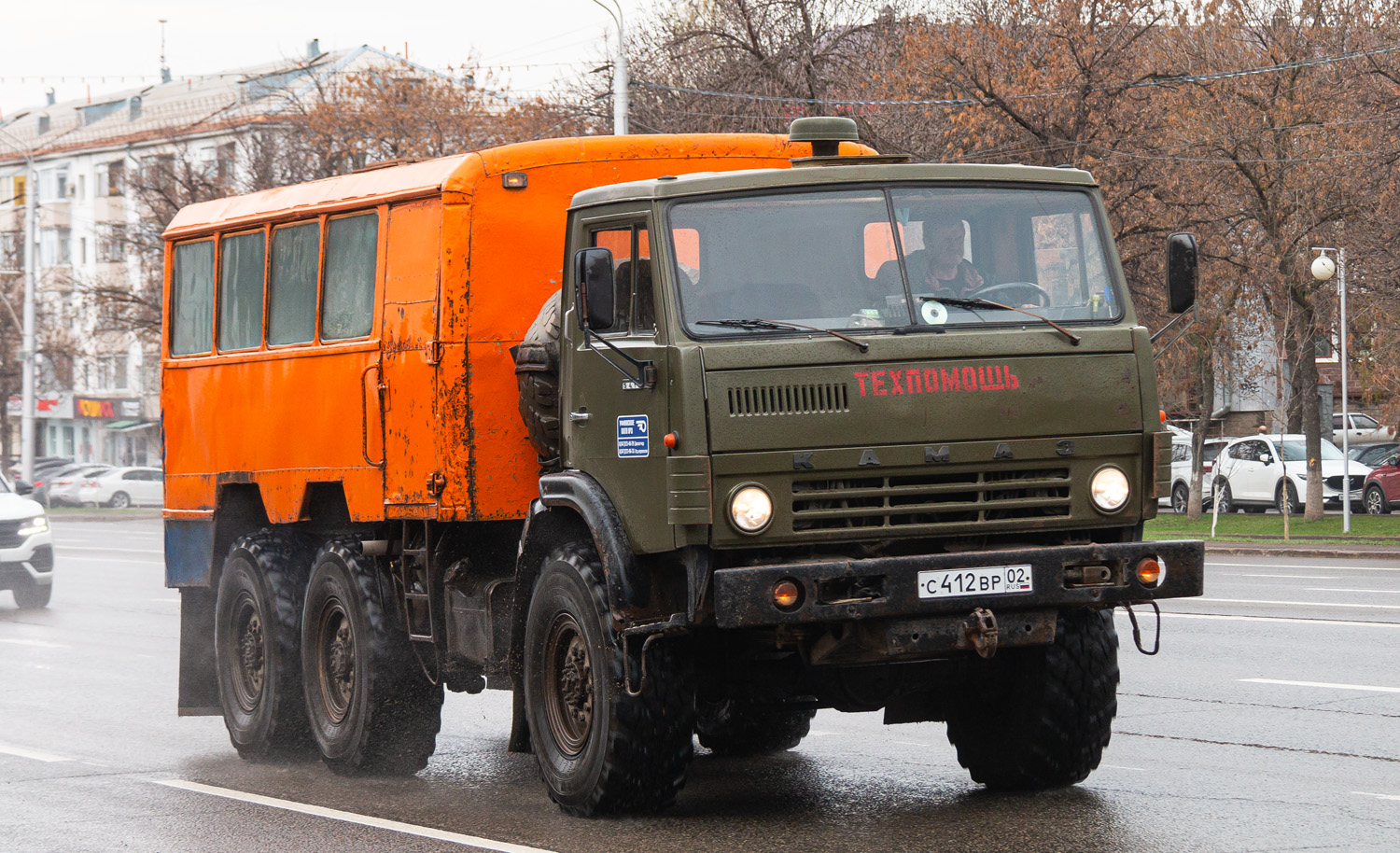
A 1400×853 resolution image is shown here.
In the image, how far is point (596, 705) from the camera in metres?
7.60

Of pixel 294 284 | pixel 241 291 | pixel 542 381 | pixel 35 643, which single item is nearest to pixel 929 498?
pixel 542 381

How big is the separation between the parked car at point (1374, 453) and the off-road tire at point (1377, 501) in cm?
240

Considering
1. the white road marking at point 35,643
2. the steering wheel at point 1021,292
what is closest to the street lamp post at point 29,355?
the white road marking at point 35,643

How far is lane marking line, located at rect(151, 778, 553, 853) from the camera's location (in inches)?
287

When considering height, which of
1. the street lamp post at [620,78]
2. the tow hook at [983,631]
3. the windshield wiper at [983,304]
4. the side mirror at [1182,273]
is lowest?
the tow hook at [983,631]

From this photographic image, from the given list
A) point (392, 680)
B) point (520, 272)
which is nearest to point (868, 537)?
point (520, 272)

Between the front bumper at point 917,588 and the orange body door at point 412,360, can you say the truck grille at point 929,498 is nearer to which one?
the front bumper at point 917,588

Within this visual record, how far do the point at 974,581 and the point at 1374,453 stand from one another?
35284mm

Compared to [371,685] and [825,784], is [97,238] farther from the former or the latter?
[825,784]

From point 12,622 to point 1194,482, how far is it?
76.8 ft

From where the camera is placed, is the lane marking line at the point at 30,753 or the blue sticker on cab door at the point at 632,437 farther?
the lane marking line at the point at 30,753

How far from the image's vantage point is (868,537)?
7164 mm

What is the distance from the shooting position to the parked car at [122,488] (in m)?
60.9

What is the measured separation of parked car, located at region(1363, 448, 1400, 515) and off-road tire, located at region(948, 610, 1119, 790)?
100ft
